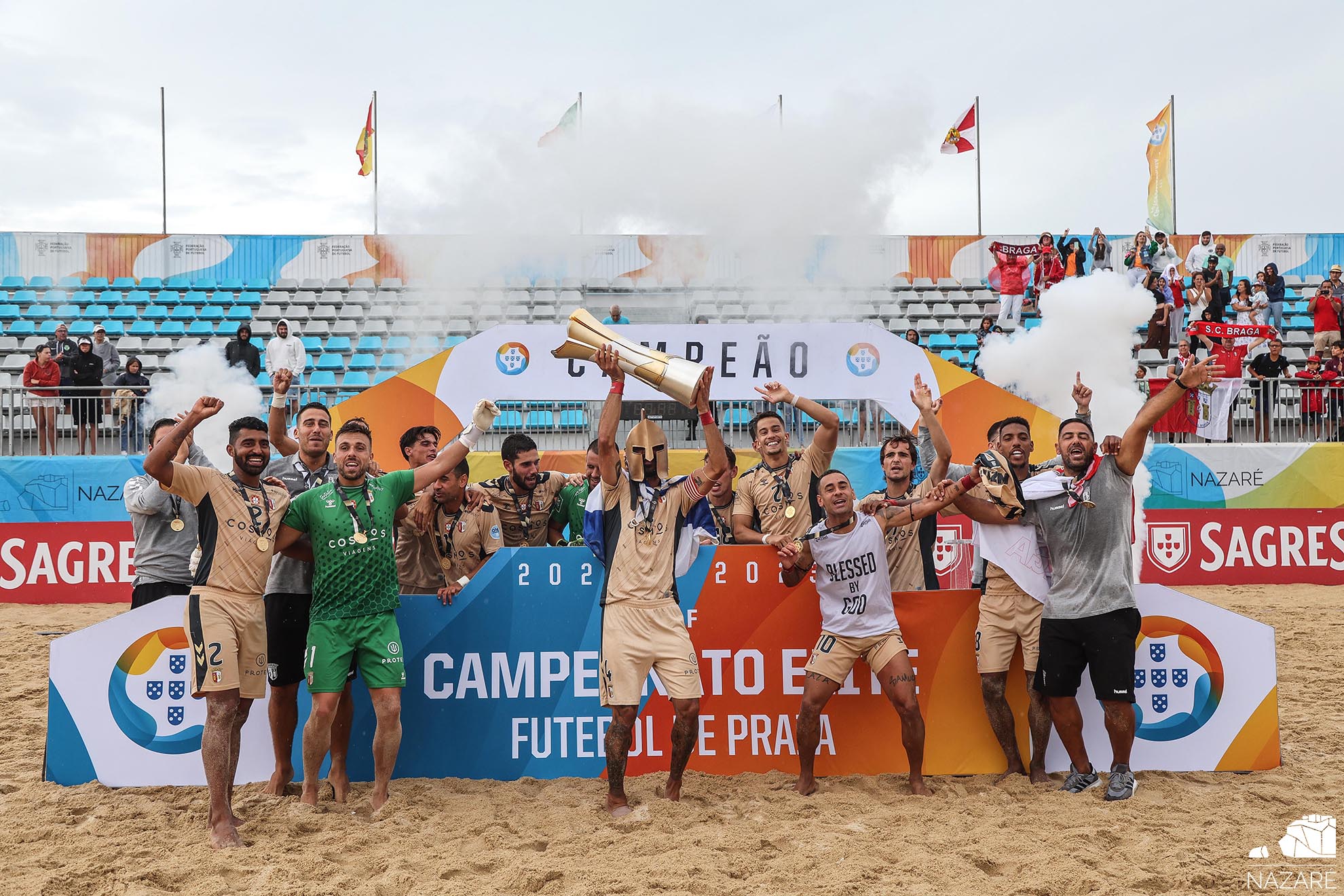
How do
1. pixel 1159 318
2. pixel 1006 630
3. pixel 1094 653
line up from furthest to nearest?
pixel 1159 318 → pixel 1006 630 → pixel 1094 653

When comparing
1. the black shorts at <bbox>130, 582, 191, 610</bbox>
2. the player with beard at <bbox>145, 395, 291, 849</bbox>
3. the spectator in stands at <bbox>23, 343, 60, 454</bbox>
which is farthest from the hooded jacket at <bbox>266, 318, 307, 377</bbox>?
the player with beard at <bbox>145, 395, 291, 849</bbox>

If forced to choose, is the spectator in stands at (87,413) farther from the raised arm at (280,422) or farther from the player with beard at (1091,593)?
the player with beard at (1091,593)

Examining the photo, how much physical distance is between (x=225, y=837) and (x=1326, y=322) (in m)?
16.1

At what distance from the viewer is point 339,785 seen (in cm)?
480

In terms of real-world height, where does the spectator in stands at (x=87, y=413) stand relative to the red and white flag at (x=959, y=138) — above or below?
below

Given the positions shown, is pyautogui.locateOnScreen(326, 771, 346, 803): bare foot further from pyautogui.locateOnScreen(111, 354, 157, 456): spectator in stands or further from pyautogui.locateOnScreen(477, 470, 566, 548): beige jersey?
pyautogui.locateOnScreen(111, 354, 157, 456): spectator in stands

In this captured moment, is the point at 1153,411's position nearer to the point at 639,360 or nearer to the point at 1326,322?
the point at 639,360

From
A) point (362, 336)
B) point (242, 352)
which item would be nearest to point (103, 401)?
point (242, 352)

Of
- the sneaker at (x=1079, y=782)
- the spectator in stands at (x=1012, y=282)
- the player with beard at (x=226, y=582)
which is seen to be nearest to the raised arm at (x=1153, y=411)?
the sneaker at (x=1079, y=782)

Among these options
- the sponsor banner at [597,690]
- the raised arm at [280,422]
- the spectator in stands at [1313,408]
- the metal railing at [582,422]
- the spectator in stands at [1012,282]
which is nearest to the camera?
the sponsor banner at [597,690]

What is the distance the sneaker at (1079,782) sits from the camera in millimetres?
4883

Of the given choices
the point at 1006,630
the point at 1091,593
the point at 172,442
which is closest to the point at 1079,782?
the point at 1006,630

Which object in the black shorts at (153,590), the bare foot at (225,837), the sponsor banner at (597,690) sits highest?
the black shorts at (153,590)

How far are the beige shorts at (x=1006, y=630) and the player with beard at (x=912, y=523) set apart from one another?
42 centimetres
